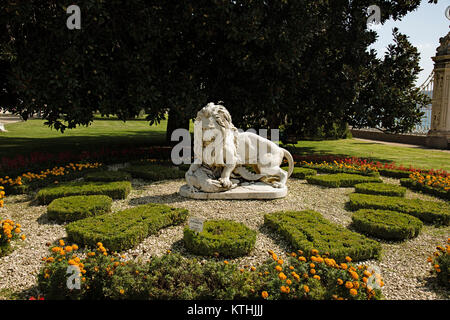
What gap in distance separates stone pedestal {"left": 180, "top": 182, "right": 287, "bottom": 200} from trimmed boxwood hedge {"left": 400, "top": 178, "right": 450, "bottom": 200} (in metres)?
4.52

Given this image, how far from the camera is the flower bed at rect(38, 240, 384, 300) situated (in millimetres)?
3814

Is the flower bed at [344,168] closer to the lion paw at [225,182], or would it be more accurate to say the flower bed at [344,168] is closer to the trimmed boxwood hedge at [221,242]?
the lion paw at [225,182]

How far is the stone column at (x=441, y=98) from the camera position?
20828 millimetres

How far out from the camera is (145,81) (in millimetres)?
11453

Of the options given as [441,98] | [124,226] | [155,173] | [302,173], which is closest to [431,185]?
[302,173]

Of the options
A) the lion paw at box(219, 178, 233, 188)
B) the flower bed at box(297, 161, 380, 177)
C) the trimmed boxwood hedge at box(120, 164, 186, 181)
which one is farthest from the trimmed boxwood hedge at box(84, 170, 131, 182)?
the flower bed at box(297, 161, 380, 177)

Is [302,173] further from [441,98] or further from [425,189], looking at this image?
[441,98]

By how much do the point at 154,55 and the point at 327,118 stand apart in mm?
8620

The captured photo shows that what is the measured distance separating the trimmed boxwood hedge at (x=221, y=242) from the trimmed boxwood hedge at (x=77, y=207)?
245cm

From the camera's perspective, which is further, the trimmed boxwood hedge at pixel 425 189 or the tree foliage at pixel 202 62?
the tree foliage at pixel 202 62

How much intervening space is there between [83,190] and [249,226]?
4378 mm

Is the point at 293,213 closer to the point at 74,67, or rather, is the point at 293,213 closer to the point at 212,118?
the point at 212,118

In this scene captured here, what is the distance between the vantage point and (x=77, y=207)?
6.76 meters

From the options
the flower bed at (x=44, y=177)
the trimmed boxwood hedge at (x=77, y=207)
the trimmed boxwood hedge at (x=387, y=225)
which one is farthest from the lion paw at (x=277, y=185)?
the flower bed at (x=44, y=177)
